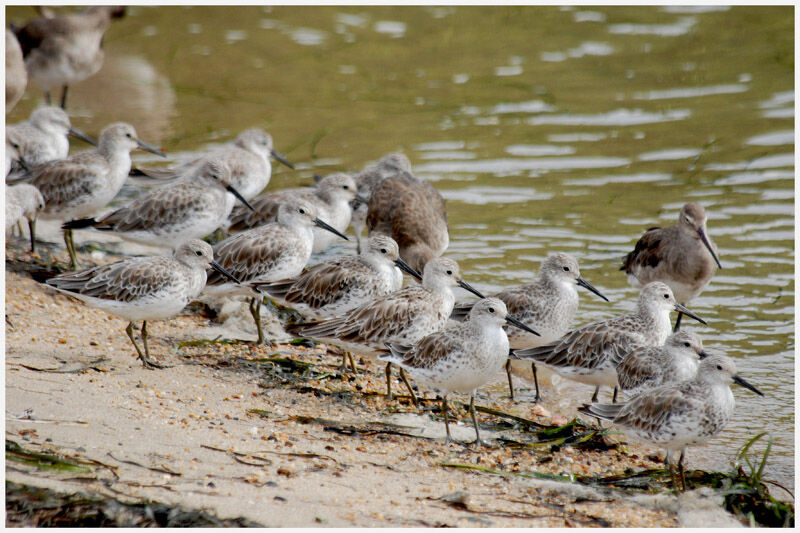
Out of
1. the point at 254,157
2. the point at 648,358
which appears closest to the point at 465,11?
the point at 254,157

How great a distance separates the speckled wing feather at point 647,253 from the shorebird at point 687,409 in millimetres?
2984

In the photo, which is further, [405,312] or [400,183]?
[400,183]

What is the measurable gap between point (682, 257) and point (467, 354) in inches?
128

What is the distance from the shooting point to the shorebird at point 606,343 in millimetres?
6648

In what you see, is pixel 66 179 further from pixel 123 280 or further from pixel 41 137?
pixel 123 280

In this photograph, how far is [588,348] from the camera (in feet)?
22.0

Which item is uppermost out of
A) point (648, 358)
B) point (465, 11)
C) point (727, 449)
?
point (465, 11)

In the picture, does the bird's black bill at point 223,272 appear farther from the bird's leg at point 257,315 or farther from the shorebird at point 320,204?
the shorebird at point 320,204

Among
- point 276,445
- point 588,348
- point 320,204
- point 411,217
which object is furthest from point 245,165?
point 276,445

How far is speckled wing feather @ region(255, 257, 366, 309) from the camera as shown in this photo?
23.9 ft

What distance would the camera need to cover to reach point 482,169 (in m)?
12.4

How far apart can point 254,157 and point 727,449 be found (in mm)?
6021

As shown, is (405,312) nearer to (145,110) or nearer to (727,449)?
(727,449)

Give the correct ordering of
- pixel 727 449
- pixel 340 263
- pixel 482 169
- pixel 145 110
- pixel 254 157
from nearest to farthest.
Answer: pixel 727 449 < pixel 340 263 < pixel 254 157 < pixel 482 169 < pixel 145 110
